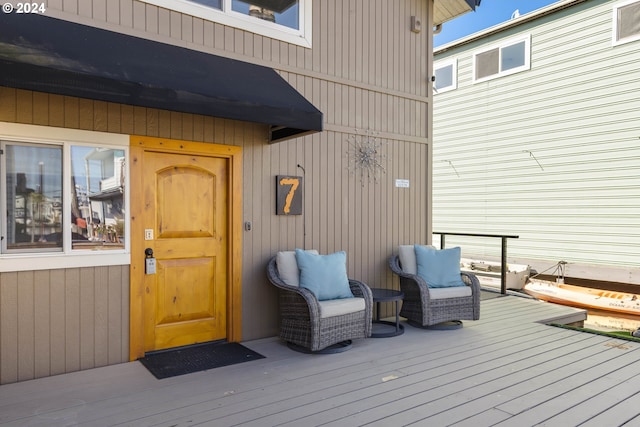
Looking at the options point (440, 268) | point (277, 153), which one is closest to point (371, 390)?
point (440, 268)

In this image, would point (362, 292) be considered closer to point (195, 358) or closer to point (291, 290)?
point (291, 290)

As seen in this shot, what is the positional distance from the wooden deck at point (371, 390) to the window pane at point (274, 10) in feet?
10.6

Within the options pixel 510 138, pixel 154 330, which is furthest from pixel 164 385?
pixel 510 138

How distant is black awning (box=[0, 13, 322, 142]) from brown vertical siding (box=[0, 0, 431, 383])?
301 millimetres

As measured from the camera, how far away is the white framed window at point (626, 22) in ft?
24.6

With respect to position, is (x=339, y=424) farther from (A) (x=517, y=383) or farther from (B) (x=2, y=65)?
(B) (x=2, y=65)

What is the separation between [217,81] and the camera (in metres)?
3.51

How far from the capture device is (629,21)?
761cm

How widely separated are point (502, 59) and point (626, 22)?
236 cm

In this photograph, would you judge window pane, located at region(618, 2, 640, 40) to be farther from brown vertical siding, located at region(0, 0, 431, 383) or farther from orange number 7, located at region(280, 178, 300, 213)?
orange number 7, located at region(280, 178, 300, 213)

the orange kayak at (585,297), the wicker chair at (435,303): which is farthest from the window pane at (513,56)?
the wicker chair at (435,303)

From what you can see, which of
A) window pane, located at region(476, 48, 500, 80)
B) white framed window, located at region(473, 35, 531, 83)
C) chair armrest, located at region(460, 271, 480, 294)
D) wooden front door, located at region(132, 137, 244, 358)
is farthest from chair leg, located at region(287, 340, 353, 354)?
window pane, located at region(476, 48, 500, 80)

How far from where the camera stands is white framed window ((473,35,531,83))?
9.17m

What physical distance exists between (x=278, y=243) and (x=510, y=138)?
22.9ft
